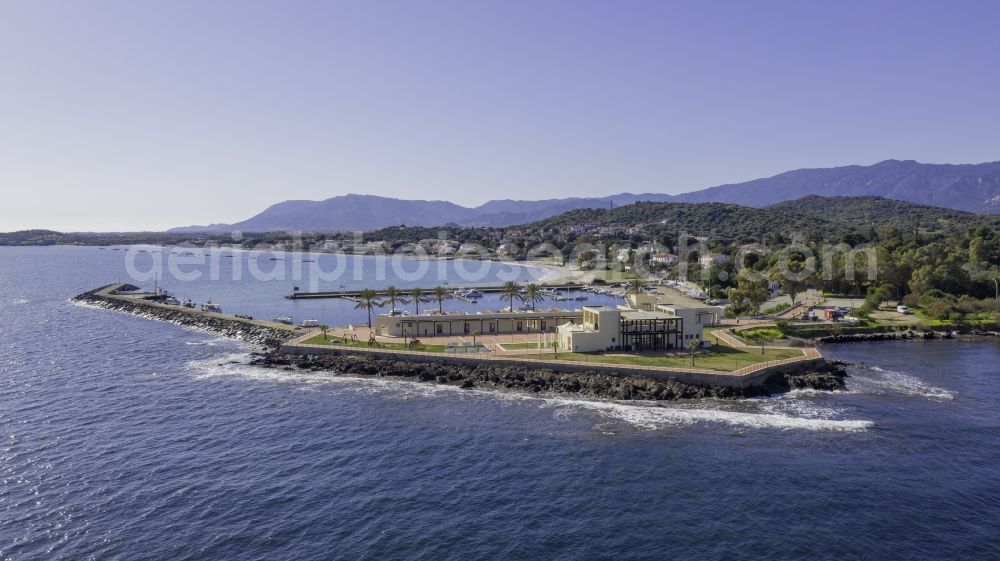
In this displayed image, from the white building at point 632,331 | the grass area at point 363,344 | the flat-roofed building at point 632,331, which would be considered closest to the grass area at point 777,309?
the white building at point 632,331

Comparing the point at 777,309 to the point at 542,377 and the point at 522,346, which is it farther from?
the point at 542,377

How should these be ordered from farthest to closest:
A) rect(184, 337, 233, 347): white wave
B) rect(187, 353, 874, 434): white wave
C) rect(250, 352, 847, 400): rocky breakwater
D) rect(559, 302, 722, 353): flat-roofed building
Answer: rect(184, 337, 233, 347): white wave, rect(559, 302, 722, 353): flat-roofed building, rect(250, 352, 847, 400): rocky breakwater, rect(187, 353, 874, 434): white wave

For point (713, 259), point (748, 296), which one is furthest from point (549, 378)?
point (713, 259)

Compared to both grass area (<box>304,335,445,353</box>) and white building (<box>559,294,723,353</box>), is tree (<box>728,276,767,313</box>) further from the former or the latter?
grass area (<box>304,335,445,353</box>)

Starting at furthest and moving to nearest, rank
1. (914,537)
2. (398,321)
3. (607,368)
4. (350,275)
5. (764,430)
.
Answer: (350,275), (398,321), (607,368), (764,430), (914,537)

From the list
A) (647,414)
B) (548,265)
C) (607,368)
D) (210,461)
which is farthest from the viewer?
(548,265)

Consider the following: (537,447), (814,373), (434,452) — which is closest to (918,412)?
(814,373)

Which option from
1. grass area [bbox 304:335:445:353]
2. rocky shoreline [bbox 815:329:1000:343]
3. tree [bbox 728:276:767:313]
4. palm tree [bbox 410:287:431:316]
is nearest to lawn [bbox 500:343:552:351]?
grass area [bbox 304:335:445:353]

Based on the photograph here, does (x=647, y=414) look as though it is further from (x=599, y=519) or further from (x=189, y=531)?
(x=189, y=531)
